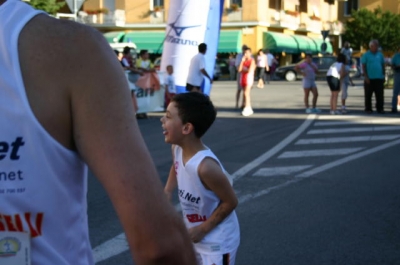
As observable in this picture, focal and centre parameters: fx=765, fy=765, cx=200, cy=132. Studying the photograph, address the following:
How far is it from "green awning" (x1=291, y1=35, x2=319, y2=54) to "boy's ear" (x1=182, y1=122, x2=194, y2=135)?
57.9m

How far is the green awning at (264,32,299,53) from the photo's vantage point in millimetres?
56344

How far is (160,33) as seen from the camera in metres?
58.1

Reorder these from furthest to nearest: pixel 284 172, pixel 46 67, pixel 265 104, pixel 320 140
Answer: pixel 265 104, pixel 320 140, pixel 284 172, pixel 46 67

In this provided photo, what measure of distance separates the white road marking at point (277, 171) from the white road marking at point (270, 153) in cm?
19

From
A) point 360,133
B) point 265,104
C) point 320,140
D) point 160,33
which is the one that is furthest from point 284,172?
point 160,33

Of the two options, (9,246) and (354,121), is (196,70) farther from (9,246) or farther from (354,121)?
(9,246)

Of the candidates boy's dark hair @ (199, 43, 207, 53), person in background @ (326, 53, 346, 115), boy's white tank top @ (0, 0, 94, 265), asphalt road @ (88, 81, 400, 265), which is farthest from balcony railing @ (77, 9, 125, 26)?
boy's white tank top @ (0, 0, 94, 265)

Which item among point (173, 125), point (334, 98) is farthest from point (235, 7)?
point (173, 125)

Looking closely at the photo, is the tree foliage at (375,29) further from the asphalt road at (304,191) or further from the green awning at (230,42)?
the asphalt road at (304,191)

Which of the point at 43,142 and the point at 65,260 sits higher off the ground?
the point at 43,142

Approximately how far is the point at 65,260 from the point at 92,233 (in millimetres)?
5312

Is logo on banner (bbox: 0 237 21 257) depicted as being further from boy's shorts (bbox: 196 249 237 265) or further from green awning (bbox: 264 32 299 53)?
green awning (bbox: 264 32 299 53)

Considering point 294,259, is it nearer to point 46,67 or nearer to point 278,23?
point 46,67

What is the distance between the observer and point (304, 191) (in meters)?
9.18
